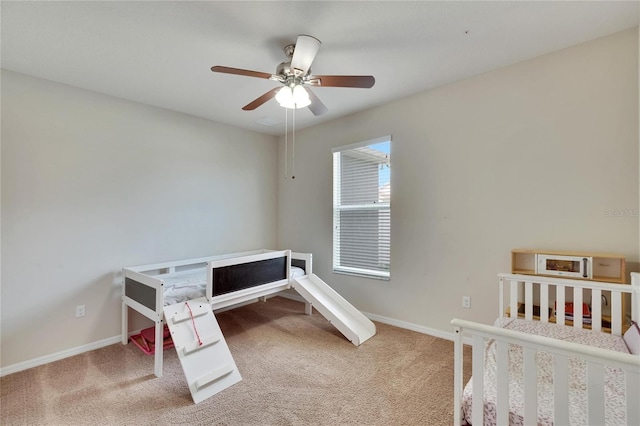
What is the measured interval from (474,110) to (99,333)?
13.7 feet

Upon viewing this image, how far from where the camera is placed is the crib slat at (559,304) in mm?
2051

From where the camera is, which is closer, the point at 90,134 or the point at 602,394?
the point at 602,394

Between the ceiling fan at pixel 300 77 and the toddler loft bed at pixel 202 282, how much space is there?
1558 mm

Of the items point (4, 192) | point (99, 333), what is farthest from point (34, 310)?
point (4, 192)

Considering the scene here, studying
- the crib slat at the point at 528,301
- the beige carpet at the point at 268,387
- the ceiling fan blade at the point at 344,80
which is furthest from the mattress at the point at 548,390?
the ceiling fan blade at the point at 344,80

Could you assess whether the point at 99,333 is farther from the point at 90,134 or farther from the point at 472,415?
the point at 472,415

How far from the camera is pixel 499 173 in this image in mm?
2545

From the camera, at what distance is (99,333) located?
9.16 ft

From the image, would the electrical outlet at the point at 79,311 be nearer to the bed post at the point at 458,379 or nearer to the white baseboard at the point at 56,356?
the white baseboard at the point at 56,356

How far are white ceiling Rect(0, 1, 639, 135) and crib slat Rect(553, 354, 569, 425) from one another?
191cm

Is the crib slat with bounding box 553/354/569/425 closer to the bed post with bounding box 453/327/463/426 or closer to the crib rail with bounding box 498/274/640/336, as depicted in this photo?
the bed post with bounding box 453/327/463/426

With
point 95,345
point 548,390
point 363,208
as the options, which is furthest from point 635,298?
point 95,345

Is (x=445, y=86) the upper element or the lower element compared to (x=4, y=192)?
upper

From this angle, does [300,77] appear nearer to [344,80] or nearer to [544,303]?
[344,80]
